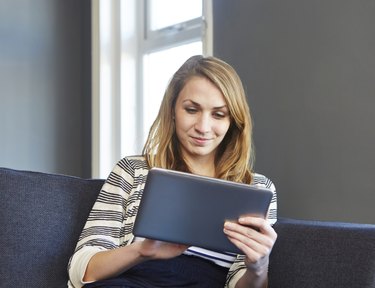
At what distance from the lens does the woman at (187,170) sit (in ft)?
4.14

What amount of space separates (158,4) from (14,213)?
165 cm

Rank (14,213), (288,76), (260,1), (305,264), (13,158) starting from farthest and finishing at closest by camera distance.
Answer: (13,158), (260,1), (288,76), (14,213), (305,264)

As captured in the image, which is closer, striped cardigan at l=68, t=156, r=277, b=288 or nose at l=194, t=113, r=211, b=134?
striped cardigan at l=68, t=156, r=277, b=288

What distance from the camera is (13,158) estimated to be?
282cm


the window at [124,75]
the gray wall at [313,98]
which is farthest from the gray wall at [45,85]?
the gray wall at [313,98]

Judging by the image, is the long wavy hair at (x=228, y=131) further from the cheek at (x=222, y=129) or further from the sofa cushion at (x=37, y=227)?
the sofa cushion at (x=37, y=227)

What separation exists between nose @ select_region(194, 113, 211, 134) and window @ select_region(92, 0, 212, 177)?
4.51 feet

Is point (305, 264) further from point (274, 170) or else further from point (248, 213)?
point (274, 170)

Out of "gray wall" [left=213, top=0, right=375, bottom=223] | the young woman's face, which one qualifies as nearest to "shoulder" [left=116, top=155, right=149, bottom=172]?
the young woman's face

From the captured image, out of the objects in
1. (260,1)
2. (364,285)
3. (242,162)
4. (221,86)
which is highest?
(260,1)

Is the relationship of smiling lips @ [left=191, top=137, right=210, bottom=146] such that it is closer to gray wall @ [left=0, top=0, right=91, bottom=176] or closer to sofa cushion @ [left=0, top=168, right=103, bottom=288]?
sofa cushion @ [left=0, top=168, right=103, bottom=288]

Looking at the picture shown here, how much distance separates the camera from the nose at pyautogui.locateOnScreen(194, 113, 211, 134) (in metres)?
1.47

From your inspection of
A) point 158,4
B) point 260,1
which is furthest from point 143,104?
point 260,1

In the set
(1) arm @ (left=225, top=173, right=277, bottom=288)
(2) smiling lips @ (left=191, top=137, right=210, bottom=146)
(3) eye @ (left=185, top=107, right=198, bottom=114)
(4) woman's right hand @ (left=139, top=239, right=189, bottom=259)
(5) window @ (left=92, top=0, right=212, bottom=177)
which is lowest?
(1) arm @ (left=225, top=173, right=277, bottom=288)
